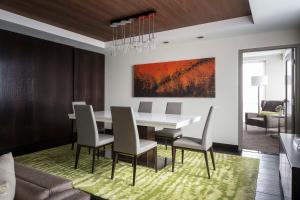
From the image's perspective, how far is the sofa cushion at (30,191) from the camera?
3.06 feet

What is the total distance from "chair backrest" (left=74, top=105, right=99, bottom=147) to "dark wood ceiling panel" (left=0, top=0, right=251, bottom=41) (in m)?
1.59

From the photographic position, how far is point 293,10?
2.76 metres

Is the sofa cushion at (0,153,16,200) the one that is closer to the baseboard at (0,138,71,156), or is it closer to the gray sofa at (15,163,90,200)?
the gray sofa at (15,163,90,200)

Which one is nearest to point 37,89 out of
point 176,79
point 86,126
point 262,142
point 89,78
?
point 89,78

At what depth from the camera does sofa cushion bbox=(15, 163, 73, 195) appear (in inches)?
39.1

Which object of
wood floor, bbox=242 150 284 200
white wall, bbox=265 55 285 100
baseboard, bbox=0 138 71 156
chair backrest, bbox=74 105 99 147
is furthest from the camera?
white wall, bbox=265 55 285 100

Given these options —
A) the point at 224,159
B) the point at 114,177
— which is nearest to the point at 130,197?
the point at 114,177

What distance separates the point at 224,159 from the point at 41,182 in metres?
3.11

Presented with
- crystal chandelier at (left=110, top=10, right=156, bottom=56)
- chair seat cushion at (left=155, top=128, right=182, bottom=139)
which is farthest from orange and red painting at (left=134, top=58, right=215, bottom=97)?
chair seat cushion at (left=155, top=128, right=182, bottom=139)

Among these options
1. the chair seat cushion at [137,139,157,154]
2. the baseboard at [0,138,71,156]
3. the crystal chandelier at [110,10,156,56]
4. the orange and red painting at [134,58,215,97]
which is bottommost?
the baseboard at [0,138,71,156]

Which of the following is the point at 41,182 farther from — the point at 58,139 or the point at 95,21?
the point at 58,139

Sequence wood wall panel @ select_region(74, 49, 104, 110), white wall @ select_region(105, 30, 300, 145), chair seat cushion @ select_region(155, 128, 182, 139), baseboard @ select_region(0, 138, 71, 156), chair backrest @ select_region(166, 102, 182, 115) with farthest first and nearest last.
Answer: wood wall panel @ select_region(74, 49, 104, 110)
chair backrest @ select_region(166, 102, 182, 115)
white wall @ select_region(105, 30, 300, 145)
baseboard @ select_region(0, 138, 71, 156)
chair seat cushion @ select_region(155, 128, 182, 139)

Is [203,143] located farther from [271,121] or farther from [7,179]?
[271,121]

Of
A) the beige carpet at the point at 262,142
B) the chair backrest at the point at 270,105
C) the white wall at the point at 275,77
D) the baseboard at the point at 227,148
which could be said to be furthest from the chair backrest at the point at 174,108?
the white wall at the point at 275,77
